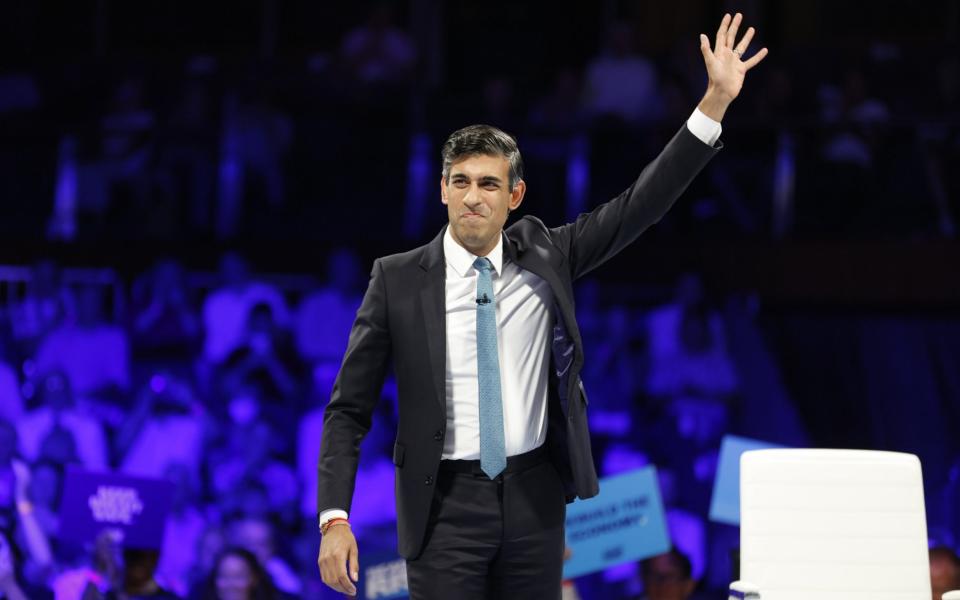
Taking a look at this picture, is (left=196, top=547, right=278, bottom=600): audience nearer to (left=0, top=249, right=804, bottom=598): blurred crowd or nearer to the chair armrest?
(left=0, top=249, right=804, bottom=598): blurred crowd

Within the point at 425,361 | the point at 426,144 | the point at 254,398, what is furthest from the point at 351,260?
the point at 425,361

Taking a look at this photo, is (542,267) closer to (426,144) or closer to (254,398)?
(254,398)

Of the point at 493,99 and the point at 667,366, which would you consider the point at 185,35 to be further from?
the point at 667,366

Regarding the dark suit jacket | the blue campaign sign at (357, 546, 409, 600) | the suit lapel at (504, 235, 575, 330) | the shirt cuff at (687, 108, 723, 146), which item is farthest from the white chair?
the blue campaign sign at (357, 546, 409, 600)

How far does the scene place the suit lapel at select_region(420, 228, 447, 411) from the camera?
2.54 meters

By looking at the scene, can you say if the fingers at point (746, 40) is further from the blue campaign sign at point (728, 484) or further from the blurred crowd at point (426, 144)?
the blurred crowd at point (426, 144)

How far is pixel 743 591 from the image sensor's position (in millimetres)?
2793

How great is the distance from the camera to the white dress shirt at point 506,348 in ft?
8.32

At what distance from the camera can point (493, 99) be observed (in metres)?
7.75

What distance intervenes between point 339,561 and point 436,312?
1.69 ft

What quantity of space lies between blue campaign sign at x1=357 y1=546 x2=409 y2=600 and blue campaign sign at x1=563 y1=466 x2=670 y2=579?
61cm

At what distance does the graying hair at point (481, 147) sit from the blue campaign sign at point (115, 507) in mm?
2729

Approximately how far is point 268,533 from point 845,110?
4.28 metres

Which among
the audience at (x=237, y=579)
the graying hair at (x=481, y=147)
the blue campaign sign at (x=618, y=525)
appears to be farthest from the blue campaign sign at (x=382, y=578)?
the graying hair at (x=481, y=147)
